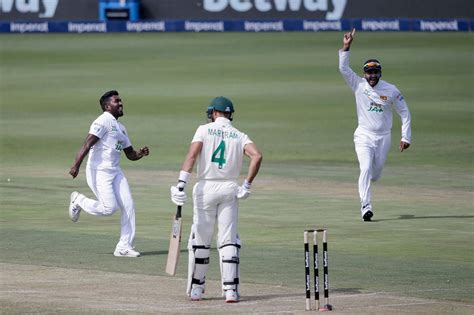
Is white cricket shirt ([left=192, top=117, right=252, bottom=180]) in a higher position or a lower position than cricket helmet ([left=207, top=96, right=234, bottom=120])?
lower

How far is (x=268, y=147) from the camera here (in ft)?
98.0

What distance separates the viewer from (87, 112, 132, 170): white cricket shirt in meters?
16.5

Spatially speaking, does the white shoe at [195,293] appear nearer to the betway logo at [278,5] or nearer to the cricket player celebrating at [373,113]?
the cricket player celebrating at [373,113]

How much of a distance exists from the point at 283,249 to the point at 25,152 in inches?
524

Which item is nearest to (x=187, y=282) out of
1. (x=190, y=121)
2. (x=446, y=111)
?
(x=190, y=121)

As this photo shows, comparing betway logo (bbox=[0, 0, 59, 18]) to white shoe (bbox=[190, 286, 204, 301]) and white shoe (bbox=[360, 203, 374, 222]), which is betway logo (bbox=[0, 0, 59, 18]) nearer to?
white shoe (bbox=[360, 203, 374, 222])

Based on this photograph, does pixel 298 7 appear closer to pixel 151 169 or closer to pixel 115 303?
pixel 151 169

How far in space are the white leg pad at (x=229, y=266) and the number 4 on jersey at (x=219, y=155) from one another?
0.82 metres

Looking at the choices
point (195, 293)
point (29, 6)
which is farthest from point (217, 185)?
point (29, 6)

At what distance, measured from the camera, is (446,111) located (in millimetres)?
35719

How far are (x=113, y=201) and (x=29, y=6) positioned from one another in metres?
41.5

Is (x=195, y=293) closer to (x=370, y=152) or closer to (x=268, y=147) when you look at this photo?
(x=370, y=152)

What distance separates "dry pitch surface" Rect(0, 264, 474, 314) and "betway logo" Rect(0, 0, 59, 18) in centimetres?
4259

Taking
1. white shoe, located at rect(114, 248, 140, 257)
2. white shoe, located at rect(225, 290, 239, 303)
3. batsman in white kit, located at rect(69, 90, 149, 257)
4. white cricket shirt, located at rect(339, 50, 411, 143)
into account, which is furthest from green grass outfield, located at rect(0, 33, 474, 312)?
white cricket shirt, located at rect(339, 50, 411, 143)
